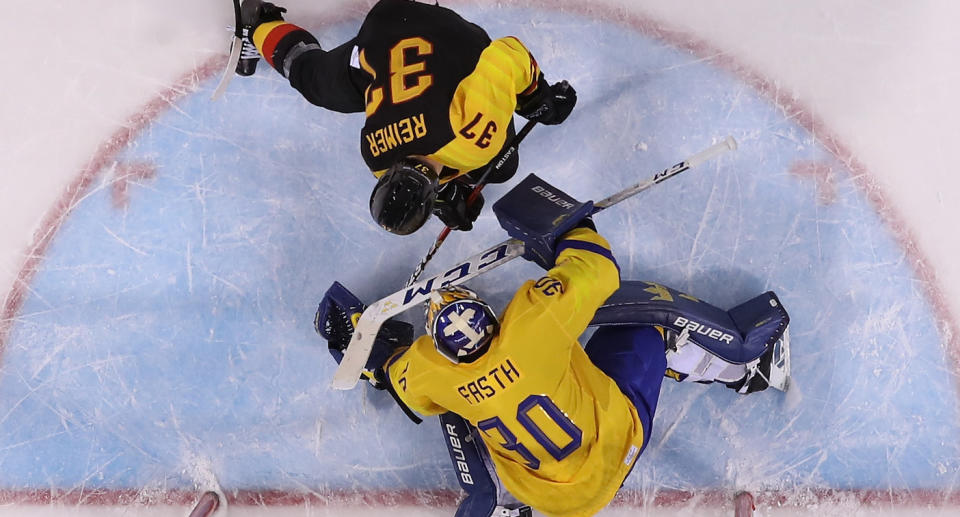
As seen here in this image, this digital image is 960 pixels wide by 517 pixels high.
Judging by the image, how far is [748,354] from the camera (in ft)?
9.70

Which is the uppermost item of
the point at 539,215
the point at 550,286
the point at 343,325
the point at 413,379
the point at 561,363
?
the point at 539,215

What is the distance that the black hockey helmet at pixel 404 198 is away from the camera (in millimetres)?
2240

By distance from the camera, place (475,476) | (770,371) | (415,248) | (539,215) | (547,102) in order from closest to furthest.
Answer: (539,215) → (547,102) → (475,476) → (770,371) → (415,248)

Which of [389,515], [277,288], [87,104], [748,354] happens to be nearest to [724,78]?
[748,354]

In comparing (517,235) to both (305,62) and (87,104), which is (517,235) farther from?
(87,104)

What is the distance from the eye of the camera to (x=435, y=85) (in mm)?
2383

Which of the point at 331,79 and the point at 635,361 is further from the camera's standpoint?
the point at 331,79

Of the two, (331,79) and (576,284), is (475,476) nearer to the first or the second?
(576,284)

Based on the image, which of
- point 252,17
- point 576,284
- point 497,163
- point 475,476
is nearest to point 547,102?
point 497,163

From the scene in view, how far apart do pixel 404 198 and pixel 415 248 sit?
117 cm

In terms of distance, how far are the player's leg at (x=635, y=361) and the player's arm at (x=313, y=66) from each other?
1.43 meters

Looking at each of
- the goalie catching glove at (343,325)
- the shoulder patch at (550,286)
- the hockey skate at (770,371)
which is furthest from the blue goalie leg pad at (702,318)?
the goalie catching glove at (343,325)

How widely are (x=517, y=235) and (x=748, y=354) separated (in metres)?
1.12

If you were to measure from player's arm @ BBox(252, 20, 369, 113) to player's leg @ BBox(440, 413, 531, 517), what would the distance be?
1423 millimetres
